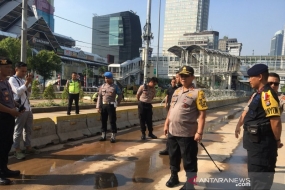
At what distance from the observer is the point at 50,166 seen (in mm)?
4566

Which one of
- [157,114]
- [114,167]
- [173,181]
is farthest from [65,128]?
[157,114]

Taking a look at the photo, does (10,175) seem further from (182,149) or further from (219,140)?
(219,140)

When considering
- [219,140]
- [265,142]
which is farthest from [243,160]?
[265,142]

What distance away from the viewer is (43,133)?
5910 mm

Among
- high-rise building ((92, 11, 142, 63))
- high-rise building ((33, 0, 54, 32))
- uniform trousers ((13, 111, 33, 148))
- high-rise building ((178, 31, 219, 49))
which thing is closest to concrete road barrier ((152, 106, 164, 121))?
uniform trousers ((13, 111, 33, 148))

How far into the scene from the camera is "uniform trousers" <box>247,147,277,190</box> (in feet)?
8.70

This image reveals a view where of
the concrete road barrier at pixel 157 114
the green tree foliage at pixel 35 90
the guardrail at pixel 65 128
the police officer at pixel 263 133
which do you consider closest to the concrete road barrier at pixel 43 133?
the guardrail at pixel 65 128

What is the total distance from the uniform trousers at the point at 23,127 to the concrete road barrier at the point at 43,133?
610 millimetres

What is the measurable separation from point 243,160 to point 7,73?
4.89 metres

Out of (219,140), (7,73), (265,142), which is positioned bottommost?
(219,140)

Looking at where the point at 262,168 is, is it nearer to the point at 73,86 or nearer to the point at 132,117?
the point at 132,117

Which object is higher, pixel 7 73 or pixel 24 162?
pixel 7 73

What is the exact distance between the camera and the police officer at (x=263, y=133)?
8.66 feet

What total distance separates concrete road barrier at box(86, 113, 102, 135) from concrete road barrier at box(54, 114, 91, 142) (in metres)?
0.15
